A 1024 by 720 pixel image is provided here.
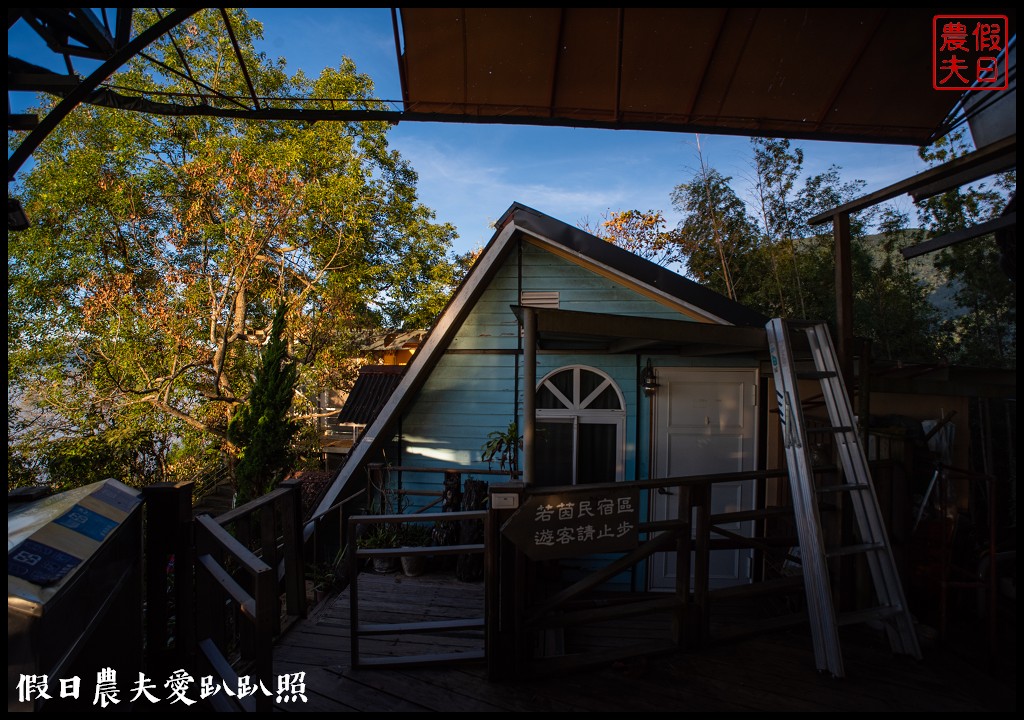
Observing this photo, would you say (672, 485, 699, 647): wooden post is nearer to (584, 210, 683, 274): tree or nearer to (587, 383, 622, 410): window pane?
(587, 383, 622, 410): window pane

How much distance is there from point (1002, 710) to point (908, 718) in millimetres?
641

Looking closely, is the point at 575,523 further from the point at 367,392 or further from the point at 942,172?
the point at 367,392

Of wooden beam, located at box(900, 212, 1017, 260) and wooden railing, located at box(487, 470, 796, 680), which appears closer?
wooden beam, located at box(900, 212, 1017, 260)

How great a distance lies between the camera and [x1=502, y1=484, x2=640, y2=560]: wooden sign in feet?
10.3

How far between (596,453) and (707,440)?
1.26 m

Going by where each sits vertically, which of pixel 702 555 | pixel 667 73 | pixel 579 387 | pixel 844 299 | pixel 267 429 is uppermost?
pixel 667 73

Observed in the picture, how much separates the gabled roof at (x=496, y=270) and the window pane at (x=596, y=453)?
166 cm

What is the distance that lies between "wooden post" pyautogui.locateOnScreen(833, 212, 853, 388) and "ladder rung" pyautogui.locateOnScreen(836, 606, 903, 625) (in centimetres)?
152

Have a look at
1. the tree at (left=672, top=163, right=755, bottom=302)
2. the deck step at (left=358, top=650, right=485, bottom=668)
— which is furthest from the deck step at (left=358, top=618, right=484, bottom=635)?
the tree at (left=672, top=163, right=755, bottom=302)

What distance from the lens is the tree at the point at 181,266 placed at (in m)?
12.7

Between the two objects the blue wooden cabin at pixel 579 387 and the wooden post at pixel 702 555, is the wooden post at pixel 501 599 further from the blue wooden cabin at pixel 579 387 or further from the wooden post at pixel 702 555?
the blue wooden cabin at pixel 579 387

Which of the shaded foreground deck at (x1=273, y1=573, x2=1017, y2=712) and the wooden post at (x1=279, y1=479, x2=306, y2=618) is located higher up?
the wooden post at (x1=279, y1=479, x2=306, y2=618)

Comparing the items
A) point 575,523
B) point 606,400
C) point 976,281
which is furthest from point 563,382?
point 976,281

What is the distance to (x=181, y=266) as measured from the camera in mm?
14430
